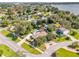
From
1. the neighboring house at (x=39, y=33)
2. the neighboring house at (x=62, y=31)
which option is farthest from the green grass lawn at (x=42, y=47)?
the neighboring house at (x=62, y=31)

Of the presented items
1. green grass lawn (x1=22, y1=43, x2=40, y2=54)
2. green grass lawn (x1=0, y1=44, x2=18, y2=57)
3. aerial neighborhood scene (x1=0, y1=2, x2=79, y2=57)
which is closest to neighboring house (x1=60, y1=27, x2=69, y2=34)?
aerial neighborhood scene (x1=0, y1=2, x2=79, y2=57)

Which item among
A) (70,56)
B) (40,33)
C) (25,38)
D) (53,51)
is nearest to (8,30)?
(25,38)

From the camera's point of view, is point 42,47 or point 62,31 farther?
point 62,31

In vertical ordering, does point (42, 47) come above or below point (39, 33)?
below

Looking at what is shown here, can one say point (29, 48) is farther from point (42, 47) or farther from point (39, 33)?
point (39, 33)

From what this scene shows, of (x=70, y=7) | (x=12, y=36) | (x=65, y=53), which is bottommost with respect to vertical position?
(x=65, y=53)

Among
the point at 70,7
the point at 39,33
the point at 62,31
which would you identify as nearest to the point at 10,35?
the point at 39,33

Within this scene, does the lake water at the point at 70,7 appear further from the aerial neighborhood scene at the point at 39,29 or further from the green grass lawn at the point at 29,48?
the green grass lawn at the point at 29,48

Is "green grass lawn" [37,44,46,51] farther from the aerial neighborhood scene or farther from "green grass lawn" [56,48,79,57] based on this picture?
"green grass lawn" [56,48,79,57]
